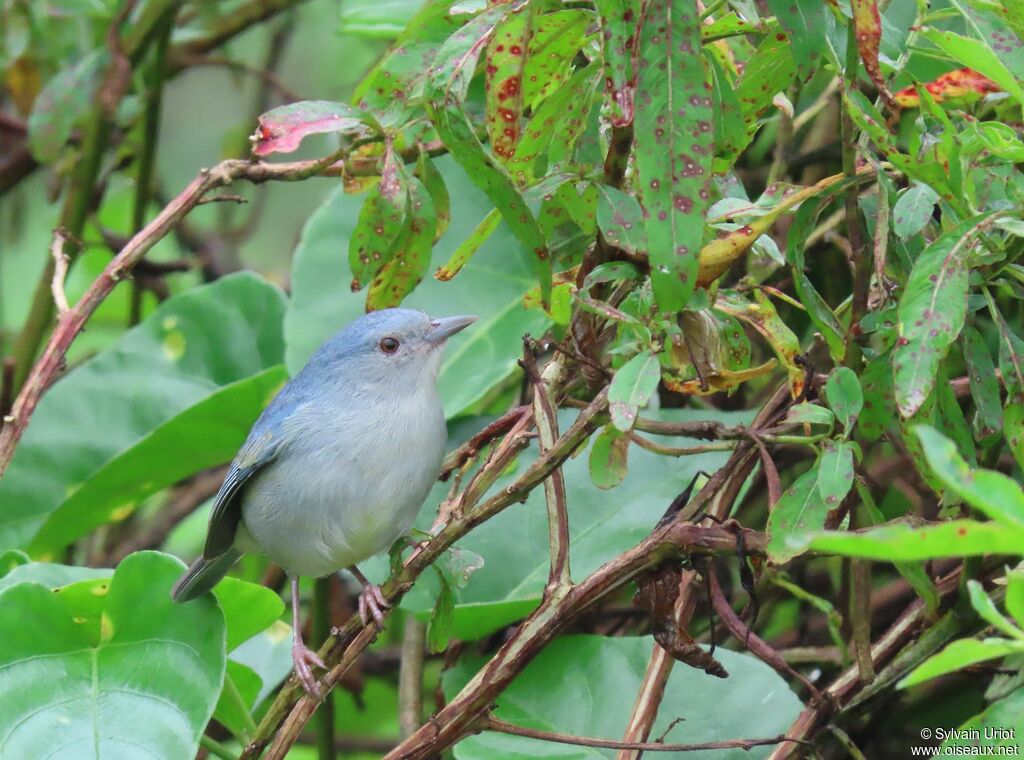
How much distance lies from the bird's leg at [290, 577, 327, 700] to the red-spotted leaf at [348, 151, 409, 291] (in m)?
0.68

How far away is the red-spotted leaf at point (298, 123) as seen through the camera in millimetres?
1838

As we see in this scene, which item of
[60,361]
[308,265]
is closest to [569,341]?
[60,361]

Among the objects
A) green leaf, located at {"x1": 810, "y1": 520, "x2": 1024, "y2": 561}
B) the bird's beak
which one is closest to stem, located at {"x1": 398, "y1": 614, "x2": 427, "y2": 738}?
the bird's beak

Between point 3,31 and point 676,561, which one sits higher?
point 3,31

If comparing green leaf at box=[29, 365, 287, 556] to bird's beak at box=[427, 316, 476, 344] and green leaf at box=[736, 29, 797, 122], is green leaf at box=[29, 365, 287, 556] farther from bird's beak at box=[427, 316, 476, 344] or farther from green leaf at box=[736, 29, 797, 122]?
green leaf at box=[736, 29, 797, 122]

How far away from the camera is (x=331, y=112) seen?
1.90m

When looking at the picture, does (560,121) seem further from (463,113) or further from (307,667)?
(307,667)

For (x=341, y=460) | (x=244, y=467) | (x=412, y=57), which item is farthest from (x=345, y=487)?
(x=412, y=57)

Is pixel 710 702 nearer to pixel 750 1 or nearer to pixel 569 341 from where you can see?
pixel 569 341

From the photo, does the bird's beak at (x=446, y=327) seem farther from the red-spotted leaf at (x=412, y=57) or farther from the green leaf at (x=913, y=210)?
the green leaf at (x=913, y=210)

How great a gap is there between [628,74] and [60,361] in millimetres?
1444

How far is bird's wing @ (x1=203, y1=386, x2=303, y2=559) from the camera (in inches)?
110

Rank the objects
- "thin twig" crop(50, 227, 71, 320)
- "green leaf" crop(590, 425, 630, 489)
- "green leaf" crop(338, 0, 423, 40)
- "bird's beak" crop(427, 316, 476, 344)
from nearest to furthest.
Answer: "green leaf" crop(590, 425, 630, 489), "thin twig" crop(50, 227, 71, 320), "bird's beak" crop(427, 316, 476, 344), "green leaf" crop(338, 0, 423, 40)

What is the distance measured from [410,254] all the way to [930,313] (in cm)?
83
